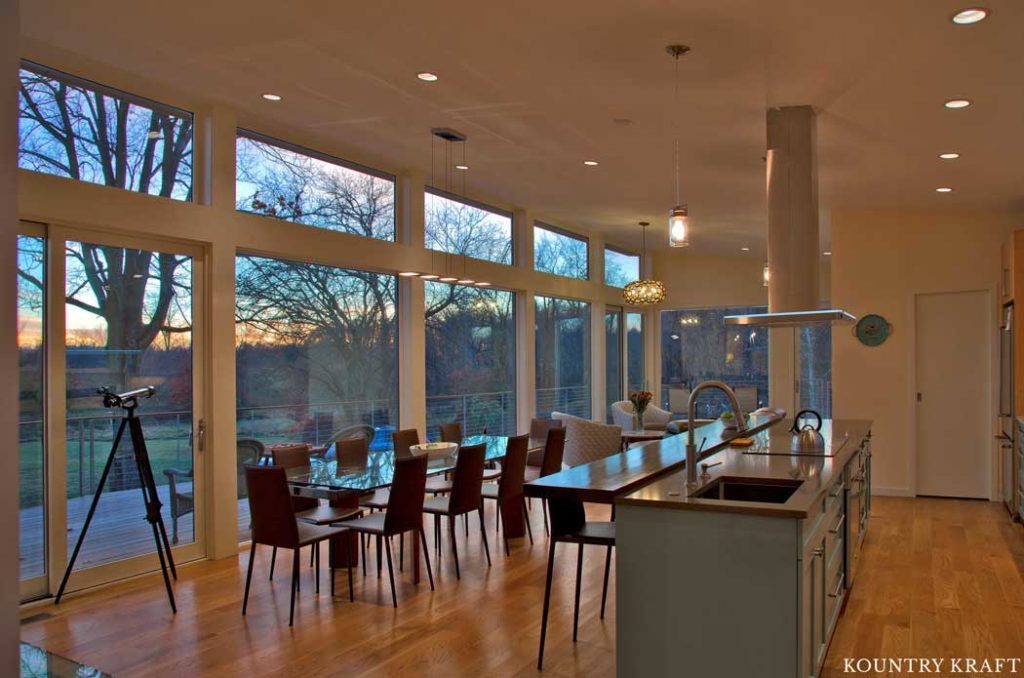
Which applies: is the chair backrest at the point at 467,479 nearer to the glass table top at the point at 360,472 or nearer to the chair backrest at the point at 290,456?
the glass table top at the point at 360,472

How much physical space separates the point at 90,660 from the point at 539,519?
3.67 metres

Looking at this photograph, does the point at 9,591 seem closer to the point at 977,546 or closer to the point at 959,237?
the point at 977,546

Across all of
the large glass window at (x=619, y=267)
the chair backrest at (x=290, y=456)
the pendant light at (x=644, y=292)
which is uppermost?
the large glass window at (x=619, y=267)

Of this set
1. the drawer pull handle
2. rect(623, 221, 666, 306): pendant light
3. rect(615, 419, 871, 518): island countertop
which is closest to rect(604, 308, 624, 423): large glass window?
rect(623, 221, 666, 306): pendant light

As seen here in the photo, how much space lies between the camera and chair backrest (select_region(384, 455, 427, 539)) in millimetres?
4297

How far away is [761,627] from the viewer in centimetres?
276

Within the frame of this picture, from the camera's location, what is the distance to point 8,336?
100 centimetres

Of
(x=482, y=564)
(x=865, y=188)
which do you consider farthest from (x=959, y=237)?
(x=482, y=564)

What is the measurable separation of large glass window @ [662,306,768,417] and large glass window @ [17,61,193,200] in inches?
327

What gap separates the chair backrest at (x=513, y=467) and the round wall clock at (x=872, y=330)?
4288mm

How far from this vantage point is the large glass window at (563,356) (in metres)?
9.34

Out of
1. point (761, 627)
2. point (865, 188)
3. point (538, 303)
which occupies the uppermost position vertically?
point (865, 188)

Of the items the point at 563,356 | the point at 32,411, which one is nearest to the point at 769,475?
the point at 32,411

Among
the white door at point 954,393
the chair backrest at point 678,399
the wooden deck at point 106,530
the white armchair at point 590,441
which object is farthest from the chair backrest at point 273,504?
the chair backrest at point 678,399
